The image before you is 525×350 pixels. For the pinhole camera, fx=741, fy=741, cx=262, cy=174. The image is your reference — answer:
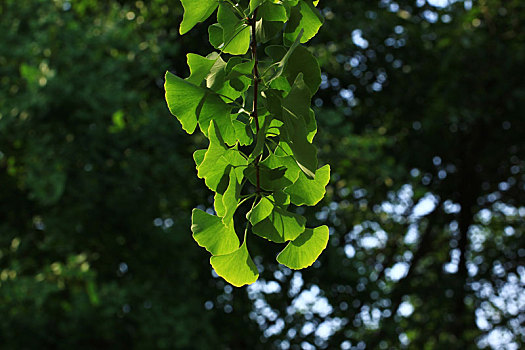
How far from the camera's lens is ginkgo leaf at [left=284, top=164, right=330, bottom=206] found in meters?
0.97

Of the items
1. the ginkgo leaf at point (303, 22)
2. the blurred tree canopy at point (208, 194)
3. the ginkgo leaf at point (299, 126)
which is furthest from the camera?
the blurred tree canopy at point (208, 194)

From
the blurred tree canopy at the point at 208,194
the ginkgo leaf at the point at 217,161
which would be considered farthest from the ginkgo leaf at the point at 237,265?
the blurred tree canopy at the point at 208,194

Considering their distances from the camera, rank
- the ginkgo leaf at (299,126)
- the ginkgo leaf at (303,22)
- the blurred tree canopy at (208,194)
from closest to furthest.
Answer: the ginkgo leaf at (299,126) → the ginkgo leaf at (303,22) → the blurred tree canopy at (208,194)

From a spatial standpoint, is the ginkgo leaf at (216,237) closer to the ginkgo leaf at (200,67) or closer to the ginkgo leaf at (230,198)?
the ginkgo leaf at (230,198)

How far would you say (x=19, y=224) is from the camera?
6.98 m

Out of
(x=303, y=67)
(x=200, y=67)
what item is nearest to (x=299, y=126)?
(x=303, y=67)

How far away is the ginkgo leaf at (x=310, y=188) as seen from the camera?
969mm

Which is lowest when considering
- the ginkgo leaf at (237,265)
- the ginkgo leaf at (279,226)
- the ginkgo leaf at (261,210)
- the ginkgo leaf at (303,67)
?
the ginkgo leaf at (237,265)

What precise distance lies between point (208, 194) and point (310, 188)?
6.39m

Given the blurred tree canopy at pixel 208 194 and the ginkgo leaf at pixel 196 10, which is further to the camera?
the blurred tree canopy at pixel 208 194

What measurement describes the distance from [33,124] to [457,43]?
4108mm

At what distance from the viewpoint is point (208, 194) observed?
734cm

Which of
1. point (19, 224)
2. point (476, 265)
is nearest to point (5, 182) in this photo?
point (19, 224)

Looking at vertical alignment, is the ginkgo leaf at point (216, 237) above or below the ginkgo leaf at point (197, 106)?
below
